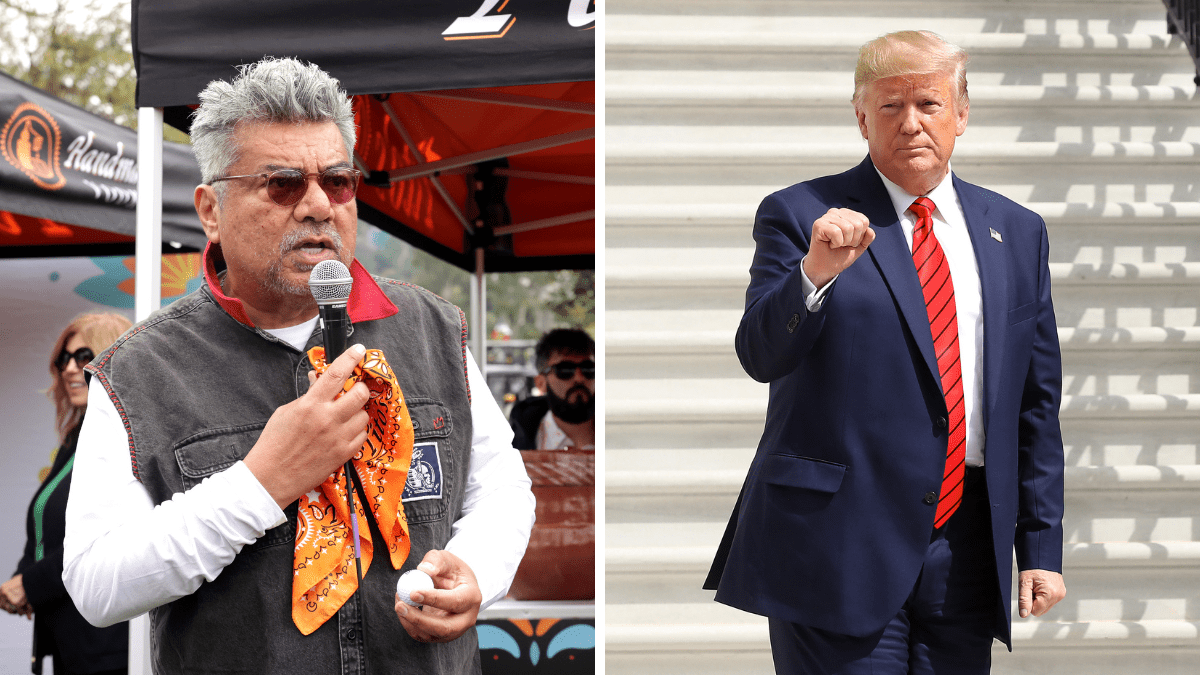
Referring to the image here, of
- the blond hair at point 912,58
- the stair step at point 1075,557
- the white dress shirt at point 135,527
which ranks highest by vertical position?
the blond hair at point 912,58

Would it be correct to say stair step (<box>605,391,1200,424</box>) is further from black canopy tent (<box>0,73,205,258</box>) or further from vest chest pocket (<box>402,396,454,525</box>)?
black canopy tent (<box>0,73,205,258</box>)

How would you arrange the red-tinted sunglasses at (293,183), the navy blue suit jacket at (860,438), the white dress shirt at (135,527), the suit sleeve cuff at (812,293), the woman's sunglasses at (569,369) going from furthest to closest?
the woman's sunglasses at (569,369) < the navy blue suit jacket at (860,438) < the suit sleeve cuff at (812,293) < the red-tinted sunglasses at (293,183) < the white dress shirt at (135,527)

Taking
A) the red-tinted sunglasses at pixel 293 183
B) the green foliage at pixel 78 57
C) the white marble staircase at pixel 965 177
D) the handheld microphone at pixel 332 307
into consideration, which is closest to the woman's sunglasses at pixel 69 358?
the white marble staircase at pixel 965 177

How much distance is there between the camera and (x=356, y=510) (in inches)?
69.2

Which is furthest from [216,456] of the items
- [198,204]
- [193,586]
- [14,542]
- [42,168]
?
[14,542]

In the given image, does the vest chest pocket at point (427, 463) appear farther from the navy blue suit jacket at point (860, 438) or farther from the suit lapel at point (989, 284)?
the suit lapel at point (989, 284)

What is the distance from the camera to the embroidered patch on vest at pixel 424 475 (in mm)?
1882

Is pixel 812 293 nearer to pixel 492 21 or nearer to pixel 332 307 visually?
pixel 332 307

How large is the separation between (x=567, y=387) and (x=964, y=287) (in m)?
3.36

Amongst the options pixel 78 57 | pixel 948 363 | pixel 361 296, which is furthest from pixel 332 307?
pixel 78 57

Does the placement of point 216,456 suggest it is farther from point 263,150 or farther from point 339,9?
point 339,9

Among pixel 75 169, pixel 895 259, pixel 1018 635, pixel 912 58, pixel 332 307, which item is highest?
pixel 75 169

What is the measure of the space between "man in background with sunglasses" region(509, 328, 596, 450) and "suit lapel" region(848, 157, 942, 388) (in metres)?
2.84

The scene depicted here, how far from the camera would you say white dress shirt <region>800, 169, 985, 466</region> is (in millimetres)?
2154
